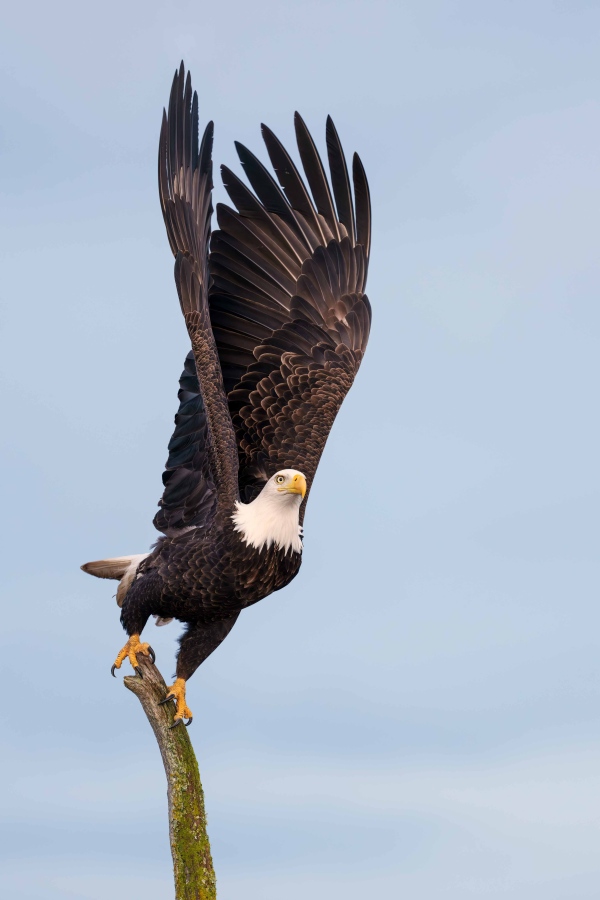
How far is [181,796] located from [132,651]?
3.99ft

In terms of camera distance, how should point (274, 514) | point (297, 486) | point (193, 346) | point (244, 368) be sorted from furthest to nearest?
point (244, 368) < point (193, 346) < point (274, 514) < point (297, 486)

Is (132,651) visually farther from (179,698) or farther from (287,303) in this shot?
(287,303)

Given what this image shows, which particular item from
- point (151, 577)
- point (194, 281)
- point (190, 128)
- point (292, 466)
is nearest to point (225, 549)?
point (151, 577)

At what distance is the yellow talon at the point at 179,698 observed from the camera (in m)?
10.2

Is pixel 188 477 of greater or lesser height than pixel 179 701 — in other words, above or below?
above

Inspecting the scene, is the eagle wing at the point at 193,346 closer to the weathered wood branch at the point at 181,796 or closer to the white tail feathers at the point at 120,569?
the white tail feathers at the point at 120,569

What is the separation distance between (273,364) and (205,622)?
2.54m

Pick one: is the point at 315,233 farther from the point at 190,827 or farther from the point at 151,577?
the point at 190,827

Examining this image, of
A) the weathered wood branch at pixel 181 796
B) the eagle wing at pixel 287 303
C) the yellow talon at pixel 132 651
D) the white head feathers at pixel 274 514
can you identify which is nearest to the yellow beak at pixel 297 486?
the white head feathers at pixel 274 514

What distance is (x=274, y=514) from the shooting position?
32.8 feet

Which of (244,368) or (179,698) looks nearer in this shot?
(179,698)

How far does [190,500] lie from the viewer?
10.7 metres

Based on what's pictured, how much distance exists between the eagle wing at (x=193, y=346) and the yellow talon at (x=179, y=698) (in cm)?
127

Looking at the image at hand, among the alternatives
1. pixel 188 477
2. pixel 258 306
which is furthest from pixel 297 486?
Answer: pixel 258 306
